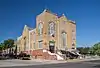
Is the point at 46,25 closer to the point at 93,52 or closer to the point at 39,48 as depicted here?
the point at 39,48

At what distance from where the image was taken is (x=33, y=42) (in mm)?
64875

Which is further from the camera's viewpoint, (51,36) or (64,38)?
(64,38)

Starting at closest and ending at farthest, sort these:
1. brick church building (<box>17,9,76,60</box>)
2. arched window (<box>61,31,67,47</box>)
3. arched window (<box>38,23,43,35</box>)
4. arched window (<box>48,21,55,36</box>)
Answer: brick church building (<box>17,9,76,60</box>) < arched window (<box>38,23,43,35</box>) < arched window (<box>48,21,55,36</box>) < arched window (<box>61,31,67,47</box>)

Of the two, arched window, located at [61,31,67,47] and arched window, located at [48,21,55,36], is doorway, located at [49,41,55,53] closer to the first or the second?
arched window, located at [48,21,55,36]

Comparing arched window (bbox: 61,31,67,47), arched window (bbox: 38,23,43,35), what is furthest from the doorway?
arched window (bbox: 38,23,43,35)

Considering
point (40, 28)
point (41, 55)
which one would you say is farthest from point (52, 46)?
point (40, 28)

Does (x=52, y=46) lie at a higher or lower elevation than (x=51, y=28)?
lower

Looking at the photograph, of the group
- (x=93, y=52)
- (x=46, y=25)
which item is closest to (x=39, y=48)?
(x=46, y=25)

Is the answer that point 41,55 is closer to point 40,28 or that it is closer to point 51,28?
point 40,28

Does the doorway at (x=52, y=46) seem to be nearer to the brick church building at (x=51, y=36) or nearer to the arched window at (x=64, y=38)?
the brick church building at (x=51, y=36)

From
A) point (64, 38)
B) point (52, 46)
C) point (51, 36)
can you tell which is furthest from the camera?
point (64, 38)

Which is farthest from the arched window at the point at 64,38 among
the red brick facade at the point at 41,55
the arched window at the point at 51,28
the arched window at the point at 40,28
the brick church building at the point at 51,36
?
the red brick facade at the point at 41,55

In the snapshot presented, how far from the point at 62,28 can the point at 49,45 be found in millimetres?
6982

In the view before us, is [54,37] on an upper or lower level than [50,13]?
lower
